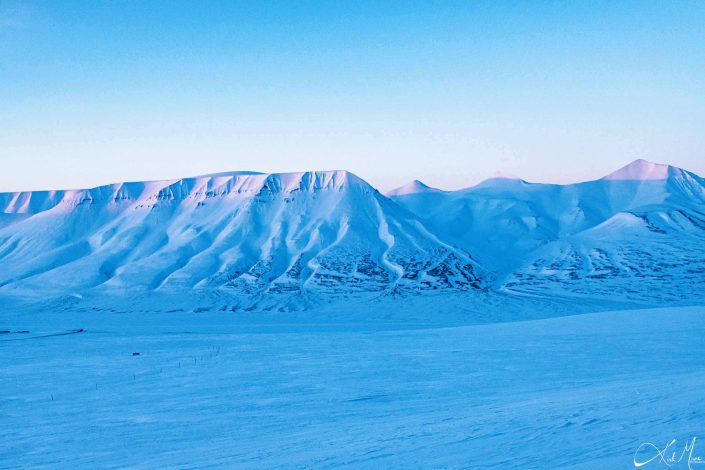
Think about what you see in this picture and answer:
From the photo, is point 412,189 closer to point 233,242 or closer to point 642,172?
point 642,172

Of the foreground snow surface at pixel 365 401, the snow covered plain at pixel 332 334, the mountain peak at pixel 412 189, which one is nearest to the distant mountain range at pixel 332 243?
the snow covered plain at pixel 332 334

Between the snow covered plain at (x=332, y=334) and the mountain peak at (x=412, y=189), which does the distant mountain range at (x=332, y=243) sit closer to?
the snow covered plain at (x=332, y=334)

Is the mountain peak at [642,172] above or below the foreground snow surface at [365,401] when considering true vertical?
above

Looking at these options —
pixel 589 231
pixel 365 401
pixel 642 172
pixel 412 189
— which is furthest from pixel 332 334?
pixel 642 172

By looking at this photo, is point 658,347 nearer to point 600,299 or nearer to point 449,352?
point 449,352

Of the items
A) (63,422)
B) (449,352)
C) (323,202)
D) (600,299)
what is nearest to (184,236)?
(323,202)

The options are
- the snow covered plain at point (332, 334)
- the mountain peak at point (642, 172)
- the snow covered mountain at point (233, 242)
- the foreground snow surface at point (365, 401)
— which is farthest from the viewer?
the mountain peak at point (642, 172)

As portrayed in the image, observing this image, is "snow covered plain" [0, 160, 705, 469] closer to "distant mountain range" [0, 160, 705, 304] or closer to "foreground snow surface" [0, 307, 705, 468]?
"foreground snow surface" [0, 307, 705, 468]
